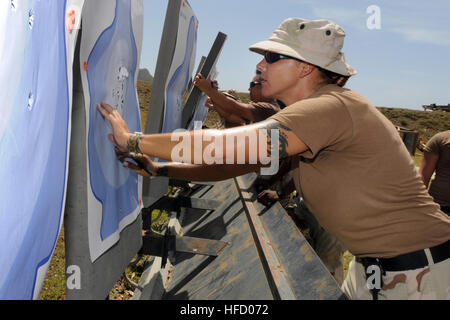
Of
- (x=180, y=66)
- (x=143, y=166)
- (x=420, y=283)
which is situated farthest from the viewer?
(x=180, y=66)

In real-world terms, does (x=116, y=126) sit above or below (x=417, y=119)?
above

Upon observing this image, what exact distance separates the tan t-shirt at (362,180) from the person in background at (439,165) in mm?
2428

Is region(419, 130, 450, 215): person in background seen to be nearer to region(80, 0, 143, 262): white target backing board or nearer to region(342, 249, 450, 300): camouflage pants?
region(342, 249, 450, 300): camouflage pants

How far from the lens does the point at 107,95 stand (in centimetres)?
187

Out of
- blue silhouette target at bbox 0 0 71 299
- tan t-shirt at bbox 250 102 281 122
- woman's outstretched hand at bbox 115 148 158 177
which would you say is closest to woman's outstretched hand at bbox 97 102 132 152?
woman's outstretched hand at bbox 115 148 158 177

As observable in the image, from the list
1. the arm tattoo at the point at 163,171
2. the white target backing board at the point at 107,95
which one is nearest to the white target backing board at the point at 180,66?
the white target backing board at the point at 107,95

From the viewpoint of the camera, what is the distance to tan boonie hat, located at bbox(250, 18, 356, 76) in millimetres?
1834

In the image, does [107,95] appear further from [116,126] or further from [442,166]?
[442,166]

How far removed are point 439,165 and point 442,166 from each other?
4cm

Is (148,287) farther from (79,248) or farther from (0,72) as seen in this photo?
(0,72)

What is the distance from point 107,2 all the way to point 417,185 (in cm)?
169

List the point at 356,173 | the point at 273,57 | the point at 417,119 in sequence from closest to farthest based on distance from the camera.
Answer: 1. the point at 356,173
2. the point at 273,57
3. the point at 417,119

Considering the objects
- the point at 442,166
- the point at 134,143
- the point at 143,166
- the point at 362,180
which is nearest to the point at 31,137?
the point at 134,143

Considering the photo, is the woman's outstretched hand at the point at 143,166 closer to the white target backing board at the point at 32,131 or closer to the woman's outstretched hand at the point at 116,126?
the woman's outstretched hand at the point at 116,126
